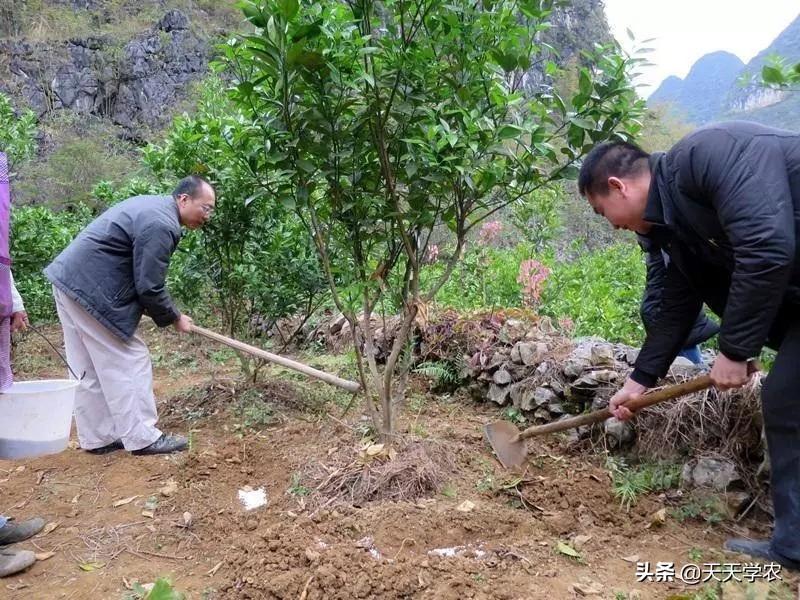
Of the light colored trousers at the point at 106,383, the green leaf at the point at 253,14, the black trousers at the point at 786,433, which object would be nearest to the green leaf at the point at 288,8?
the green leaf at the point at 253,14

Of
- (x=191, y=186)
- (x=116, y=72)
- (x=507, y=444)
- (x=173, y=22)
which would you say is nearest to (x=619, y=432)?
(x=507, y=444)

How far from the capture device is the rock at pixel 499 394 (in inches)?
167

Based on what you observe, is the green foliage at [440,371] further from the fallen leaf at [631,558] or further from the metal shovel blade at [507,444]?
the fallen leaf at [631,558]

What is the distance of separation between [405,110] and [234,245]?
2.29 meters

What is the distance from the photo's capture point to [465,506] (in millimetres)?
2852

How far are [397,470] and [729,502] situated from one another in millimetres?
1576

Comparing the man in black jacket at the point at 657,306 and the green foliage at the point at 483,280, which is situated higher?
the man in black jacket at the point at 657,306

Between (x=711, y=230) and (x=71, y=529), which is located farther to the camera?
(x=71, y=529)

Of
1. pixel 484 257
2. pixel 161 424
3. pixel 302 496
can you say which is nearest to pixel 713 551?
pixel 302 496

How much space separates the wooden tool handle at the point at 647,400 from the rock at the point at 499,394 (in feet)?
3.00

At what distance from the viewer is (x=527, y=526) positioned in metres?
2.69

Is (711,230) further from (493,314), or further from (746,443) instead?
(493,314)

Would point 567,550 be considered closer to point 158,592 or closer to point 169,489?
point 158,592

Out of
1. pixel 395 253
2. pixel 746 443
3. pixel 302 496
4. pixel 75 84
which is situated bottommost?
pixel 302 496
